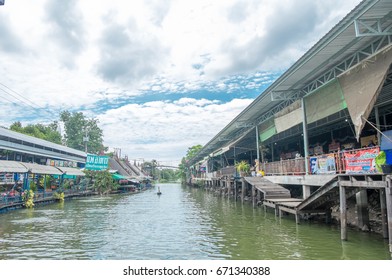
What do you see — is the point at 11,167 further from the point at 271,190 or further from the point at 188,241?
the point at 271,190

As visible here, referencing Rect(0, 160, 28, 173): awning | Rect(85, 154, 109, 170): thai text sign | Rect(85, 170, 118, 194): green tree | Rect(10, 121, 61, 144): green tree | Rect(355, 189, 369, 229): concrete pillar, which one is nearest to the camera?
Rect(355, 189, 369, 229): concrete pillar

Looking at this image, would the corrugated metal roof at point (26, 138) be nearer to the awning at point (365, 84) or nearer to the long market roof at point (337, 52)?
the long market roof at point (337, 52)

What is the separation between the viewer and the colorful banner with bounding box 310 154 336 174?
11.6 m

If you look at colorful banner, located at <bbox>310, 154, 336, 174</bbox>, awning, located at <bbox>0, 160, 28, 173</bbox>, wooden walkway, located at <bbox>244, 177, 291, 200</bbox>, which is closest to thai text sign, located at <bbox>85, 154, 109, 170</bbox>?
awning, located at <bbox>0, 160, 28, 173</bbox>

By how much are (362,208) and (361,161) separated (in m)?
2.09

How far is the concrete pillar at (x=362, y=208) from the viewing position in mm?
10159

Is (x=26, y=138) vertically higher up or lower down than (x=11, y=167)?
higher up

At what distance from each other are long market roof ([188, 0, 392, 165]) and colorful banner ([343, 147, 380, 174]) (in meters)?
3.31

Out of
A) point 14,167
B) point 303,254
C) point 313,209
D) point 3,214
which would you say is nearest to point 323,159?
point 313,209

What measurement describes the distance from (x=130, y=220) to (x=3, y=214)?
8975 mm

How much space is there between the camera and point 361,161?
9.40m

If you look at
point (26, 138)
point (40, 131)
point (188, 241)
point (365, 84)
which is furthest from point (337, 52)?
point (40, 131)

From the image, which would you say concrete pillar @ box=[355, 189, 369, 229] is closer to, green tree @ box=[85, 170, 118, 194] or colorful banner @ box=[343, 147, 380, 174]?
colorful banner @ box=[343, 147, 380, 174]
